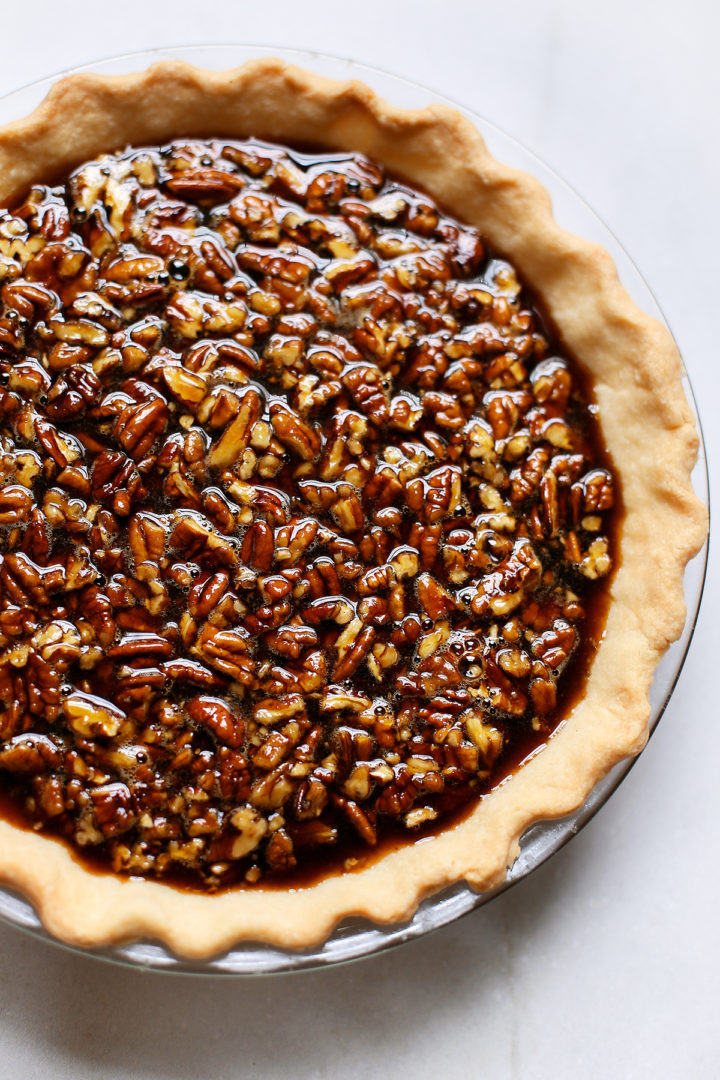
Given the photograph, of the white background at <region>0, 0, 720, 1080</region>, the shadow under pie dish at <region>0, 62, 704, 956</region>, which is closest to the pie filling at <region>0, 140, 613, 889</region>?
the shadow under pie dish at <region>0, 62, 704, 956</region>

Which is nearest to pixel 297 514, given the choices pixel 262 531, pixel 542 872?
pixel 262 531

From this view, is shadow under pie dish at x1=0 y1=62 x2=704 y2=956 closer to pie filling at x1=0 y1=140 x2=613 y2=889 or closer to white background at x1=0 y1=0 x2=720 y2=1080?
pie filling at x1=0 y1=140 x2=613 y2=889

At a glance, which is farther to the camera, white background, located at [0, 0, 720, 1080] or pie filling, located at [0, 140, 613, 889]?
white background, located at [0, 0, 720, 1080]

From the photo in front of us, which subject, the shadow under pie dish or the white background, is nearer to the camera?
the shadow under pie dish

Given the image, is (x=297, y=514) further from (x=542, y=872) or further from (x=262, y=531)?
(x=542, y=872)

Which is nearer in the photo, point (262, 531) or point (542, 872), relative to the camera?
point (262, 531)

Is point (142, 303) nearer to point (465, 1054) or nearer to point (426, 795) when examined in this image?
point (426, 795)
